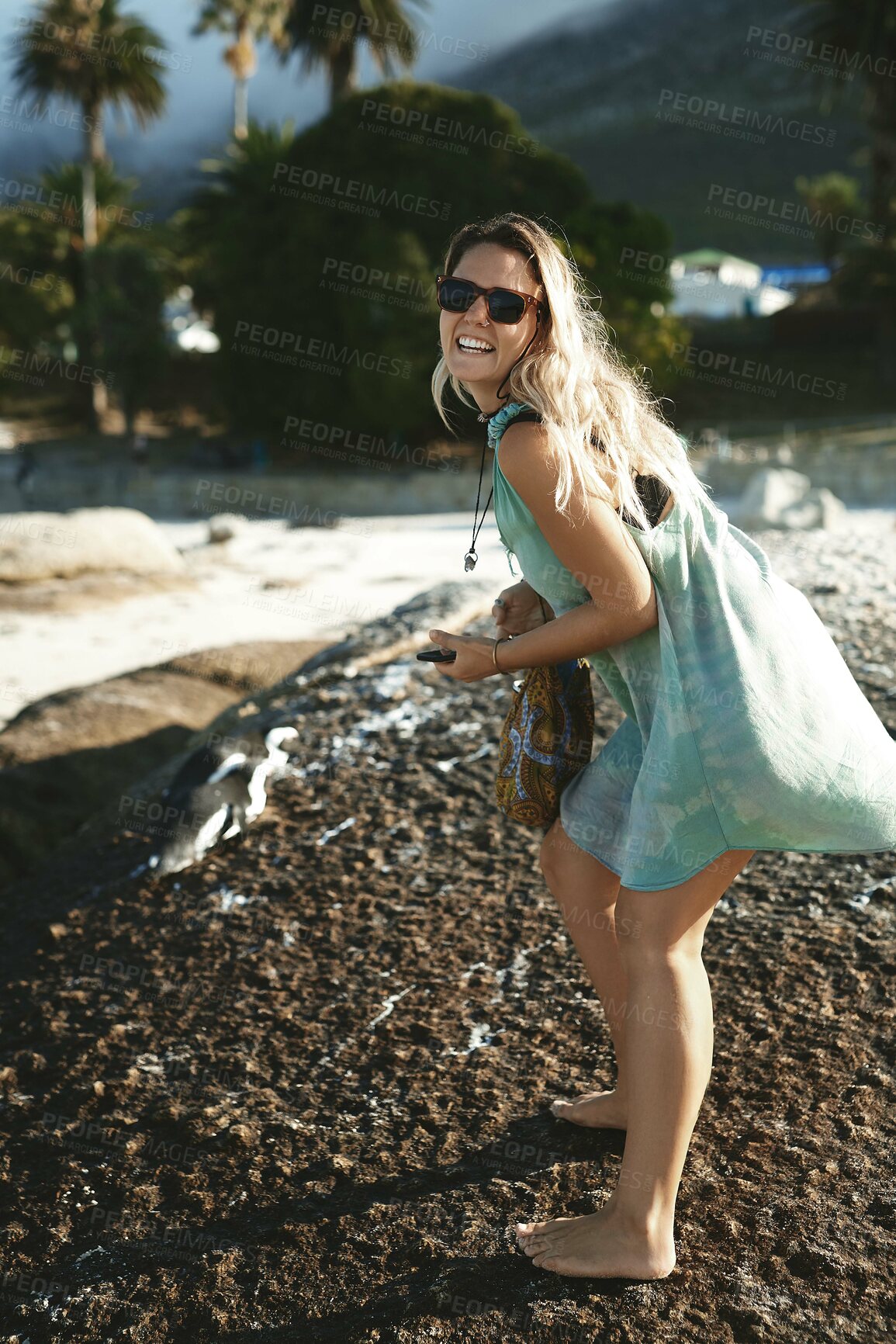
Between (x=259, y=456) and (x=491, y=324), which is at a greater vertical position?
(x=491, y=324)

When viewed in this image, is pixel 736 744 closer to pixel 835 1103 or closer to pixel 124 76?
pixel 835 1103

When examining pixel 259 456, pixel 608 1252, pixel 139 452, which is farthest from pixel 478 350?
pixel 259 456

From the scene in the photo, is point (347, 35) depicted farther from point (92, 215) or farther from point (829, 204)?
point (829, 204)

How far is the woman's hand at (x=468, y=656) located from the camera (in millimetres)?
1816

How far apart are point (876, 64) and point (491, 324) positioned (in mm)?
26051

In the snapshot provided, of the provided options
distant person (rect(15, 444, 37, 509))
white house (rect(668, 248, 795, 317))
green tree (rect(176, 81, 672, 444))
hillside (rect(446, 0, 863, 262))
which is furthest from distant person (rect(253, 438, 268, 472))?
hillside (rect(446, 0, 863, 262))

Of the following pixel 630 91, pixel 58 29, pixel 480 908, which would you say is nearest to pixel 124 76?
pixel 58 29

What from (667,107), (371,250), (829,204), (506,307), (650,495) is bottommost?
(650,495)

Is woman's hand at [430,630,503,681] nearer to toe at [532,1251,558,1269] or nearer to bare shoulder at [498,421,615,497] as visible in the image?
bare shoulder at [498,421,615,497]

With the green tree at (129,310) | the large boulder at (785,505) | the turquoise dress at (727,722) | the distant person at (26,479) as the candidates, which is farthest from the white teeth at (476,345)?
the green tree at (129,310)

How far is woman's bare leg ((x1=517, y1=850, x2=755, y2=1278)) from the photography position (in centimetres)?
167

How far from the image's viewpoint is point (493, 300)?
1717 millimetres

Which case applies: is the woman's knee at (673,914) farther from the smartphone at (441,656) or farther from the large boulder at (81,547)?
the large boulder at (81,547)

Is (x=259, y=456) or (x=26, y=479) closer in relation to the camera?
(x=26, y=479)
